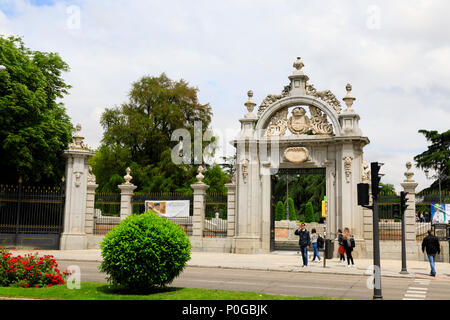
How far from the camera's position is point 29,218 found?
25797 mm

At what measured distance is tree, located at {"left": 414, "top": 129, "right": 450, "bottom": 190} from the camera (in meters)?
45.7

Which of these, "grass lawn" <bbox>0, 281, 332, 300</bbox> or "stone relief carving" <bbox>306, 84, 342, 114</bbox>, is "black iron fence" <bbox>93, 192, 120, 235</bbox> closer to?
"stone relief carving" <bbox>306, 84, 342, 114</bbox>

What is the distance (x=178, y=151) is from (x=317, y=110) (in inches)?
1003

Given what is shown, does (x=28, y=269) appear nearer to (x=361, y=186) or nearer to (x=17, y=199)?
(x=361, y=186)

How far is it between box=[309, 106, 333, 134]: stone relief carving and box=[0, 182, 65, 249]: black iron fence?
14.8 metres

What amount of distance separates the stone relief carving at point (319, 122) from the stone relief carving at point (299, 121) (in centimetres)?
36

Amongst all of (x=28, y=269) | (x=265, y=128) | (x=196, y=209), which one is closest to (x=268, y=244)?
(x=196, y=209)

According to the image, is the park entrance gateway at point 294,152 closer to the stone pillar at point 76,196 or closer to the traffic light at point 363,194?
the stone pillar at point 76,196

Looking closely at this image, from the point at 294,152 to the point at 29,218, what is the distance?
14985 millimetres

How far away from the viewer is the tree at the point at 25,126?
84.0ft

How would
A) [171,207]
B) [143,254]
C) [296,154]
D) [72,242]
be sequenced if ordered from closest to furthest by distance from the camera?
[143,254] → [296,154] → [72,242] → [171,207]

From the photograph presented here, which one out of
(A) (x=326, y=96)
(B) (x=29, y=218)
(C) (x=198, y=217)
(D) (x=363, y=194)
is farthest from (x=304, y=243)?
(B) (x=29, y=218)

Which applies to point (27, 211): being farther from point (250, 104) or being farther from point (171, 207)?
point (250, 104)
